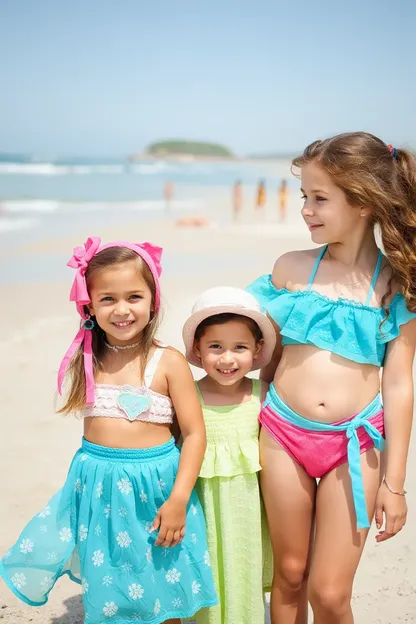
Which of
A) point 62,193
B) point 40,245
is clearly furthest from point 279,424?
point 62,193

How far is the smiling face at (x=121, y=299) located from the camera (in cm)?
256

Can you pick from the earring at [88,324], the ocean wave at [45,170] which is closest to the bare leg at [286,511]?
the earring at [88,324]

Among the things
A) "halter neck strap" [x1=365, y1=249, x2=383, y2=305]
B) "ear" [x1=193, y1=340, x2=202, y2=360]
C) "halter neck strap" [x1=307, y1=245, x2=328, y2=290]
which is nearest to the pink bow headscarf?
"ear" [x1=193, y1=340, x2=202, y2=360]

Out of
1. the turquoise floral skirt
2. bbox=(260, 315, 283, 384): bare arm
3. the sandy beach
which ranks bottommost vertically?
the sandy beach

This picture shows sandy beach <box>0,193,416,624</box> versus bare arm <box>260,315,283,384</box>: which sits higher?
bare arm <box>260,315,283,384</box>

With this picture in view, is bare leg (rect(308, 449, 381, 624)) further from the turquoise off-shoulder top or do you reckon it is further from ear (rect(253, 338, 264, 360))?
ear (rect(253, 338, 264, 360))

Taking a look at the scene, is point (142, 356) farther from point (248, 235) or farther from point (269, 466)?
point (248, 235)

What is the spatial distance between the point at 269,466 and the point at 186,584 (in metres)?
0.53

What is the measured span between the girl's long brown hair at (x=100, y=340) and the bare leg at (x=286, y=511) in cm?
57

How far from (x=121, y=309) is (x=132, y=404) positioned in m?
0.35

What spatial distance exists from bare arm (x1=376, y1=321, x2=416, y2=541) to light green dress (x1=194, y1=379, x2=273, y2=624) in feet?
1.55

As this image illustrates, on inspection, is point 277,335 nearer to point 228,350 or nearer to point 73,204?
point 228,350

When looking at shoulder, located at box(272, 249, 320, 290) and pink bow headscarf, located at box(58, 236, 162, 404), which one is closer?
pink bow headscarf, located at box(58, 236, 162, 404)

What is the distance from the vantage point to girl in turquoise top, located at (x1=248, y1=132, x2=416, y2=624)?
8.11ft
